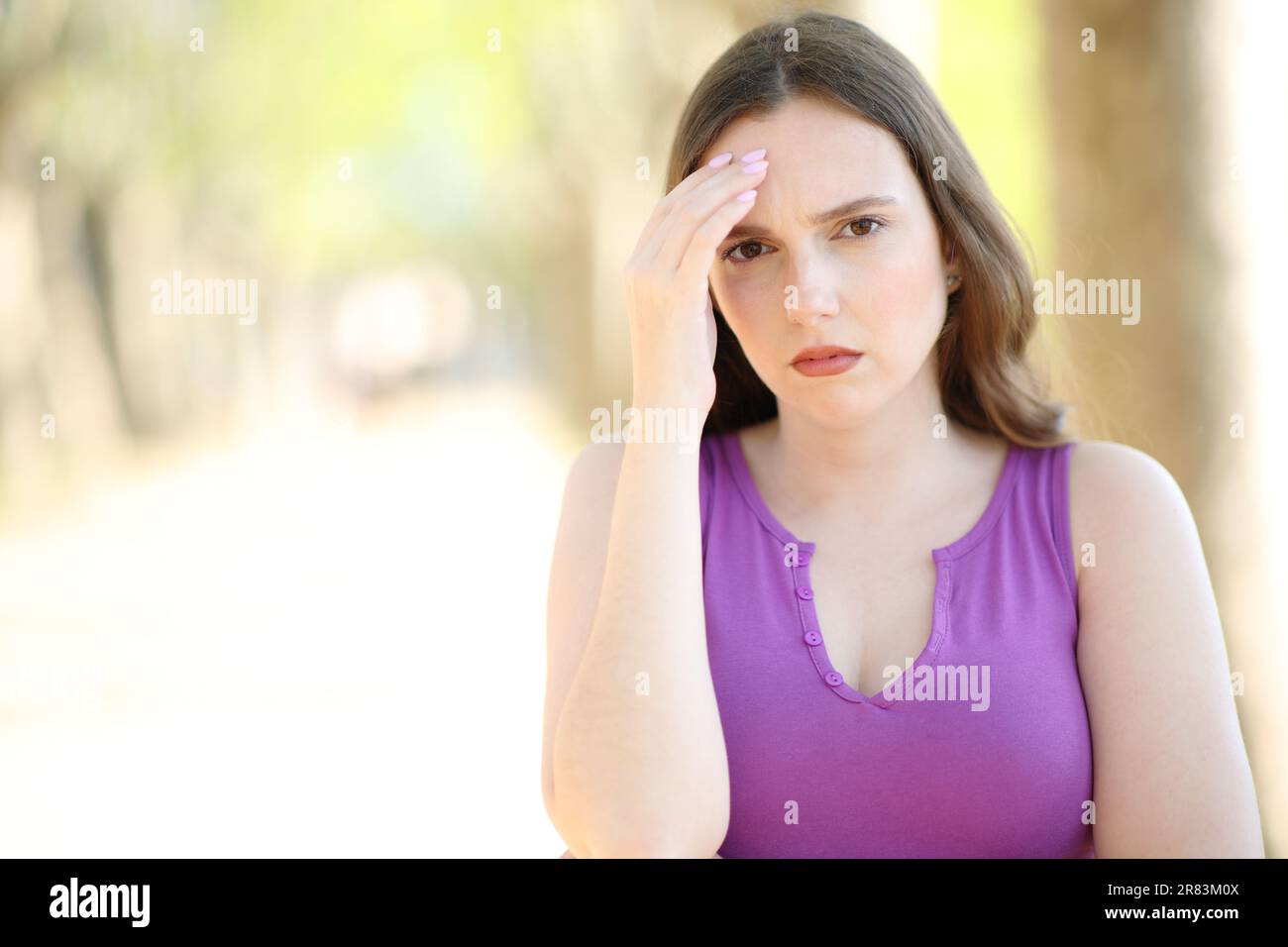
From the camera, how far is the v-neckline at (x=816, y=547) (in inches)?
77.7

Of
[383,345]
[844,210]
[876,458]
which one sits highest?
[383,345]

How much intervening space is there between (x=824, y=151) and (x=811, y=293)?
23 cm

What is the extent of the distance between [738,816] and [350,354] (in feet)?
65.3

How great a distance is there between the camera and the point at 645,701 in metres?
1.90

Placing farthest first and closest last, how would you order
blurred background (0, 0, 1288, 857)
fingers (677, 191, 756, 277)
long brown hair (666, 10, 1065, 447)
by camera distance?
blurred background (0, 0, 1288, 857), long brown hair (666, 10, 1065, 447), fingers (677, 191, 756, 277)

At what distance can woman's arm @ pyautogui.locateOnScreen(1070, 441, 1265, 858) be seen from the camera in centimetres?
183

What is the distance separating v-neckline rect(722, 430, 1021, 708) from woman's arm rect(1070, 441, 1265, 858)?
0.16m

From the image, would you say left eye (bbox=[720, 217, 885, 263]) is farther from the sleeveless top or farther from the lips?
the sleeveless top

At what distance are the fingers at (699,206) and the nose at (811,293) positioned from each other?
0.13 m

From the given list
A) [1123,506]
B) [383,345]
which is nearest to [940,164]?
[1123,506]

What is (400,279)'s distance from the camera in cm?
2208

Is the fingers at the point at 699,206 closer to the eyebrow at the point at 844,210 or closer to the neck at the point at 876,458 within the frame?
the eyebrow at the point at 844,210

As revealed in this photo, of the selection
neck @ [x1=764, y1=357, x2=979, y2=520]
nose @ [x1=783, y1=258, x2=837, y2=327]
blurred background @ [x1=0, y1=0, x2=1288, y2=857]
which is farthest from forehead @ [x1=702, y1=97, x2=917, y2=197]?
blurred background @ [x1=0, y1=0, x2=1288, y2=857]

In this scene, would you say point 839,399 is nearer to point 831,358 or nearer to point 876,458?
point 831,358
